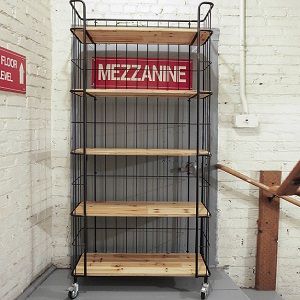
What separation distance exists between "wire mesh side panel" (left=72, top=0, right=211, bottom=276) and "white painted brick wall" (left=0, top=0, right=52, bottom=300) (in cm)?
25

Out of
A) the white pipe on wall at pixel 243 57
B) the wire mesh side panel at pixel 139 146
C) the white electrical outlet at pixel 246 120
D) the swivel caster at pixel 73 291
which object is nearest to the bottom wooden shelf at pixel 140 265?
the swivel caster at pixel 73 291

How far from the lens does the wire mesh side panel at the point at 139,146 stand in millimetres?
3441

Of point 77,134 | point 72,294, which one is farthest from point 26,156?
point 72,294

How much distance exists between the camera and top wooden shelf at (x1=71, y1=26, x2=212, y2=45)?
2836 millimetres

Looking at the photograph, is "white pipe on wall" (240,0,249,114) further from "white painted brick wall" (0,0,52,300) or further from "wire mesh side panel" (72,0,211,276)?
"white painted brick wall" (0,0,52,300)

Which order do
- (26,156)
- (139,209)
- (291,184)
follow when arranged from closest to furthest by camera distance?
(291,184)
(26,156)
(139,209)

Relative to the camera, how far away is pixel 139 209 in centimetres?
311

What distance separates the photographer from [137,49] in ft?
A: 11.3

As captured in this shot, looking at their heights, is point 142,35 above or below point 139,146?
above

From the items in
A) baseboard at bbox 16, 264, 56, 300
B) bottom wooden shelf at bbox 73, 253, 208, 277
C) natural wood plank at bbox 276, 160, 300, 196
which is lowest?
baseboard at bbox 16, 264, 56, 300

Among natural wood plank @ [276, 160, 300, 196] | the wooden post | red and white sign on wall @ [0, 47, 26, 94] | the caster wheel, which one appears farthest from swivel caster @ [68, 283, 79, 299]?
natural wood plank @ [276, 160, 300, 196]

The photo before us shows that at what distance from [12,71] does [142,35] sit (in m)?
0.97

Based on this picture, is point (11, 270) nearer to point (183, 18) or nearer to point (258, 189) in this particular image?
point (258, 189)

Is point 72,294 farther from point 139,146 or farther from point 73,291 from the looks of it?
point 139,146
